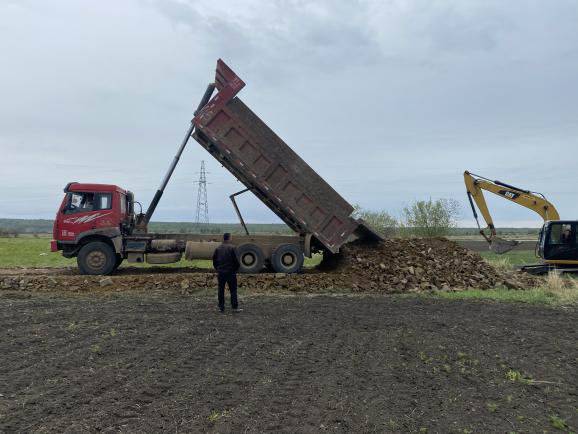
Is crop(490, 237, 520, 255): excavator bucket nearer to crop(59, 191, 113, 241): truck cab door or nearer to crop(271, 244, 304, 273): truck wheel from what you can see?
crop(271, 244, 304, 273): truck wheel

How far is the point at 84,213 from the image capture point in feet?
46.5

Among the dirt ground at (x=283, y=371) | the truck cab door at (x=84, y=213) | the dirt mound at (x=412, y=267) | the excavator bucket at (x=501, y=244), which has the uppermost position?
the truck cab door at (x=84, y=213)

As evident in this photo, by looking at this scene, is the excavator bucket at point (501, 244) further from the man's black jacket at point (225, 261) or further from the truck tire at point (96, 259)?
the truck tire at point (96, 259)

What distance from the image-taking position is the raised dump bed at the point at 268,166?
13.6 m

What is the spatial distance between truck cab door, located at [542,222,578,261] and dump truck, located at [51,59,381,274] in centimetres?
731

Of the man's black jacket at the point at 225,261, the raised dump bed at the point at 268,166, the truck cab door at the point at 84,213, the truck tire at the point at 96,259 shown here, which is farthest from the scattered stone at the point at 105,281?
the man's black jacket at the point at 225,261

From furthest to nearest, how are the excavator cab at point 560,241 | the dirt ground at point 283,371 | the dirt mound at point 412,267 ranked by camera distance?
the excavator cab at point 560,241 → the dirt mound at point 412,267 → the dirt ground at point 283,371

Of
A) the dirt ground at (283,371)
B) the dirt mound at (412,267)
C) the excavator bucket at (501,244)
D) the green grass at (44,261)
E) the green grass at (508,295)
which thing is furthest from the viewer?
the green grass at (44,261)

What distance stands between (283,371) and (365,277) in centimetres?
896

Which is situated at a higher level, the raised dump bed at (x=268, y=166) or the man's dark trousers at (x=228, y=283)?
the raised dump bed at (x=268, y=166)

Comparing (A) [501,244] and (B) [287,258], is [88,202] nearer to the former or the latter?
(B) [287,258]

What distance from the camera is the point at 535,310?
11430 mm

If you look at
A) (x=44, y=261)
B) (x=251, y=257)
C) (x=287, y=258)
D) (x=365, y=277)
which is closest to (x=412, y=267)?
(x=365, y=277)

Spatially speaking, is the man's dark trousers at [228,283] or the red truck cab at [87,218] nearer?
the man's dark trousers at [228,283]
